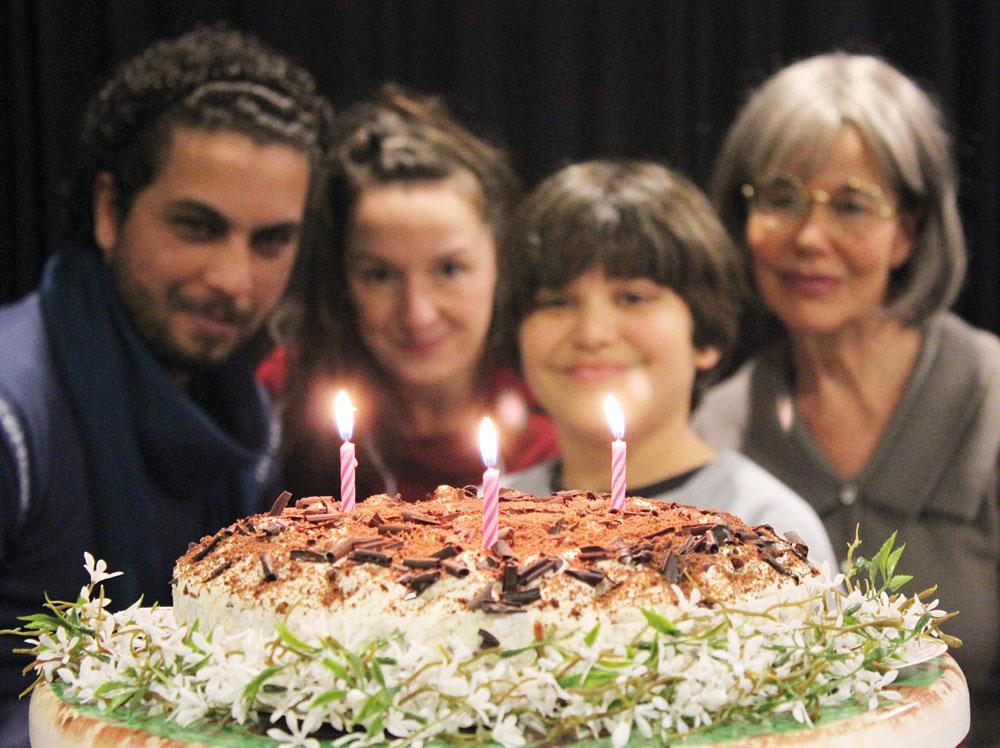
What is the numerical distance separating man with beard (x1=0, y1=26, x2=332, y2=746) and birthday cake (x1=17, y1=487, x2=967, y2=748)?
1246 mm

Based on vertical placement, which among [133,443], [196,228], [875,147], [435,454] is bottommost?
[435,454]

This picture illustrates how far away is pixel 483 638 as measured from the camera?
116cm

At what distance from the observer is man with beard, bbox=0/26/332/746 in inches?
101

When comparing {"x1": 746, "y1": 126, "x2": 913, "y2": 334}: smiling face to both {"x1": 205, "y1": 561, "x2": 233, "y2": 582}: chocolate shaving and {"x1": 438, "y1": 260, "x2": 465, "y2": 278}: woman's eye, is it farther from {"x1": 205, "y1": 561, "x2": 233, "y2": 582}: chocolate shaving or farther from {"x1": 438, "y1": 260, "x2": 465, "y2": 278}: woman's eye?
{"x1": 205, "y1": 561, "x2": 233, "y2": 582}: chocolate shaving

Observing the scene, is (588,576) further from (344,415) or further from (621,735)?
(344,415)

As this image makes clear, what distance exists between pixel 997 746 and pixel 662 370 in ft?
4.60

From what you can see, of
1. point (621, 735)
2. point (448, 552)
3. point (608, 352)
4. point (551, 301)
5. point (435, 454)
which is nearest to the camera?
point (621, 735)

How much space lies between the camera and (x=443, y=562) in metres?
1.24

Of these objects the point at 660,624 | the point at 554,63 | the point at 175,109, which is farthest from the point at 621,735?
the point at 554,63

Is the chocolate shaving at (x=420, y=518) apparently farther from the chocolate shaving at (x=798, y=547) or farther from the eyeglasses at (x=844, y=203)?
the eyeglasses at (x=844, y=203)

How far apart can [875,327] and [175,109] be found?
207 centimetres

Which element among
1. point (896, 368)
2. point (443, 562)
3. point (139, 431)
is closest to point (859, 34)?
point (896, 368)

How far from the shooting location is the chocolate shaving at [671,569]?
1.24 metres

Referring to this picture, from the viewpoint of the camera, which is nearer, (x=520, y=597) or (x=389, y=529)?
(x=520, y=597)
